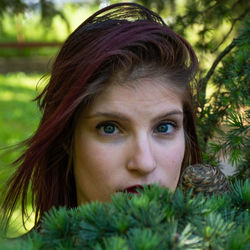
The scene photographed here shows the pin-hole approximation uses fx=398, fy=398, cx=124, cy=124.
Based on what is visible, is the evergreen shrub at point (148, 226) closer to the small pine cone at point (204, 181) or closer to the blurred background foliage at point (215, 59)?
the small pine cone at point (204, 181)

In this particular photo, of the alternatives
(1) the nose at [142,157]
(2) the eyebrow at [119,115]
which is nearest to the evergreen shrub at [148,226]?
(1) the nose at [142,157]

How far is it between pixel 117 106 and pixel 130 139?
0.12 metres

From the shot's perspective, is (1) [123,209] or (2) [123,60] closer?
(1) [123,209]

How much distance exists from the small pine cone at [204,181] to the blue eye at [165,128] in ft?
1.38

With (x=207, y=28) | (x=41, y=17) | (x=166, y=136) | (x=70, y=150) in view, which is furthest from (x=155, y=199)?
(x=41, y=17)

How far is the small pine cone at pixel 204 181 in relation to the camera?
0.95 metres

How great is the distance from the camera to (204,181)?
3.16 ft

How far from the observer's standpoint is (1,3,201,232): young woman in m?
1.33

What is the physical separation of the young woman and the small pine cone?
0.28 m

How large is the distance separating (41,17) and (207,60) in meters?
1.19

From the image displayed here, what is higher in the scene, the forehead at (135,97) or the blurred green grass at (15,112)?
the forehead at (135,97)

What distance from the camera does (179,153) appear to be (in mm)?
1440

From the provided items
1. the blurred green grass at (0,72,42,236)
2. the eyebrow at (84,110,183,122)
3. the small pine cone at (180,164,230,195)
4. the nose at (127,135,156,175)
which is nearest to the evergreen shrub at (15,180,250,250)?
the small pine cone at (180,164,230,195)

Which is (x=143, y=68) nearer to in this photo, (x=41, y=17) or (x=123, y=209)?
(x=123, y=209)
